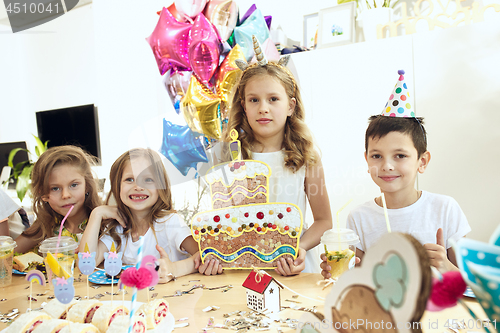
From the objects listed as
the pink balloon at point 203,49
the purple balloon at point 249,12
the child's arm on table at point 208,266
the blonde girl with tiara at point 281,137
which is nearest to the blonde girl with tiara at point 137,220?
the child's arm on table at point 208,266

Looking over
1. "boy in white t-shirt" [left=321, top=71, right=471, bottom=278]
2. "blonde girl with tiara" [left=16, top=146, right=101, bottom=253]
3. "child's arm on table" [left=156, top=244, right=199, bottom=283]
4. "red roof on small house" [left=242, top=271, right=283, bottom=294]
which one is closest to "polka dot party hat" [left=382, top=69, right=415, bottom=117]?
"boy in white t-shirt" [left=321, top=71, right=471, bottom=278]

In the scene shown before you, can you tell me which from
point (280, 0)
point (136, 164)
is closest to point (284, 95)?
point (136, 164)

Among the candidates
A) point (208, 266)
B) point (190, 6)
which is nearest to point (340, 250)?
point (208, 266)

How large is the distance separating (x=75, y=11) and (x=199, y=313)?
366cm

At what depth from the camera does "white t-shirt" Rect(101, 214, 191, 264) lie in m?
1.19

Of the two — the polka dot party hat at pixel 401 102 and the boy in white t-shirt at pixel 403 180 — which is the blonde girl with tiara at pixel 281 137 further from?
the polka dot party hat at pixel 401 102

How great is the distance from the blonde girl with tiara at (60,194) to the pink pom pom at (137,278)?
904 millimetres

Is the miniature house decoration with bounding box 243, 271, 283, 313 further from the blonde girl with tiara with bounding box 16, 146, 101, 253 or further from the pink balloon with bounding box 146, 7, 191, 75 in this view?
the pink balloon with bounding box 146, 7, 191, 75

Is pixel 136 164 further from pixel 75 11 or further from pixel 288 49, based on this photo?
pixel 75 11

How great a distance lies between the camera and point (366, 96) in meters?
Answer: 1.89

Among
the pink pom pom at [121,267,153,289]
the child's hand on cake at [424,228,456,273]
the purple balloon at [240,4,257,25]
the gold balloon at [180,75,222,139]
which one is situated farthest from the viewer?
the purple balloon at [240,4,257,25]

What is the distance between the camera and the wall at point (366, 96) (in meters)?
1.64

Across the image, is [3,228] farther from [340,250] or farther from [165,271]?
[340,250]

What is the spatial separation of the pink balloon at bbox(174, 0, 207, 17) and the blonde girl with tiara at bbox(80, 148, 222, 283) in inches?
30.2
